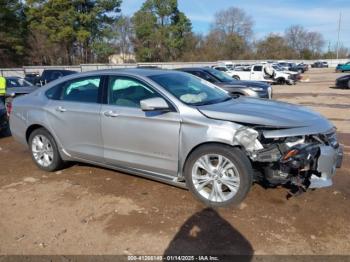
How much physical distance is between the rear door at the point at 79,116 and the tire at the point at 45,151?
260mm

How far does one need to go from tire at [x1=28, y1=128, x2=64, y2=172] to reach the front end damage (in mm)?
3089

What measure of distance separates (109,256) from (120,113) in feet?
6.47

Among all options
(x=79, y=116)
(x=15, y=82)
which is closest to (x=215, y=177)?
(x=79, y=116)

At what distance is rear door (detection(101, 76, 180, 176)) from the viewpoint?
4.37m

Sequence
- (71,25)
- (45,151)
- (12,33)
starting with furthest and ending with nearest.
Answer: (71,25) → (12,33) → (45,151)

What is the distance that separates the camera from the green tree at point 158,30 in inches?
2383

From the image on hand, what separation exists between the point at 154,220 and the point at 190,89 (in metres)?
1.85

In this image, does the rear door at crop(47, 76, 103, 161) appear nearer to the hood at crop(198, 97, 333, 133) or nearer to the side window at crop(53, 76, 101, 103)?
the side window at crop(53, 76, 101, 103)

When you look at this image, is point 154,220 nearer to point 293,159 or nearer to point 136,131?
point 136,131

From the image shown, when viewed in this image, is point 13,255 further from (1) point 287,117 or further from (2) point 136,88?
(1) point 287,117

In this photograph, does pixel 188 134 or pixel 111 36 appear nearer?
pixel 188 134

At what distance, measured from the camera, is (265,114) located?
4.18 m

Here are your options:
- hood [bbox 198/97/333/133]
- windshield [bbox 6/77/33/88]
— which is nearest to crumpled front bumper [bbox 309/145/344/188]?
hood [bbox 198/97/333/133]

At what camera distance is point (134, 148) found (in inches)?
184
